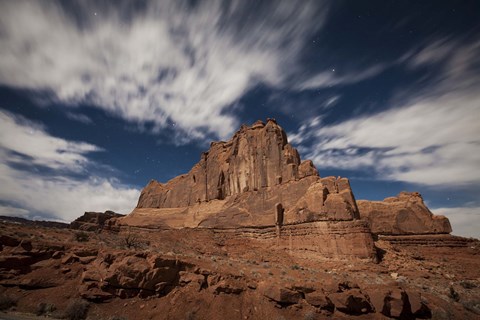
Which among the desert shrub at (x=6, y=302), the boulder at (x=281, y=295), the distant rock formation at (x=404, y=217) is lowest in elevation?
the desert shrub at (x=6, y=302)

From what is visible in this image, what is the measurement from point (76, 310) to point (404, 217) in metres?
48.8

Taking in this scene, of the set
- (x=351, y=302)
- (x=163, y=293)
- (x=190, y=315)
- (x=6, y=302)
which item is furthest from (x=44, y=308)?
(x=351, y=302)

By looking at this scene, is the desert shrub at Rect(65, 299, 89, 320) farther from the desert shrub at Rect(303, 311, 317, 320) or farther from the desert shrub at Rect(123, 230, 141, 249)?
the desert shrub at Rect(303, 311, 317, 320)

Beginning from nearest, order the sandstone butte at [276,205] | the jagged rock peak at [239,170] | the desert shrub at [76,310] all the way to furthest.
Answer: the desert shrub at [76,310] → the sandstone butte at [276,205] → the jagged rock peak at [239,170]

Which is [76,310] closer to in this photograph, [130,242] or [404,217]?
[130,242]

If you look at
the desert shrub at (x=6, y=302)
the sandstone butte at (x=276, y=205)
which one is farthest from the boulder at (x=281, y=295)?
the sandstone butte at (x=276, y=205)

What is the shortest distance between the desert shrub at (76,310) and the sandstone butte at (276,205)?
24.0m

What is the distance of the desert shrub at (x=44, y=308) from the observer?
466 inches

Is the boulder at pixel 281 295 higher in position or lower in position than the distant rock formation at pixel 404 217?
lower

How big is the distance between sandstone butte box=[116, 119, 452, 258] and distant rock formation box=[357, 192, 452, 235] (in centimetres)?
12

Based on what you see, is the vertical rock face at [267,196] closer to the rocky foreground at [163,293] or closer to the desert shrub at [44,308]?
the rocky foreground at [163,293]

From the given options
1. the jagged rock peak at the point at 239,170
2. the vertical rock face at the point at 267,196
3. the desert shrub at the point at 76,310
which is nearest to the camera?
the desert shrub at the point at 76,310

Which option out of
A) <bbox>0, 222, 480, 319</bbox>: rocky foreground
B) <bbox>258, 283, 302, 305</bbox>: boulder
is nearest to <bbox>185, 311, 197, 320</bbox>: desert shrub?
<bbox>0, 222, 480, 319</bbox>: rocky foreground

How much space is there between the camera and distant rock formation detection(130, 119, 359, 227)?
33.1 meters
